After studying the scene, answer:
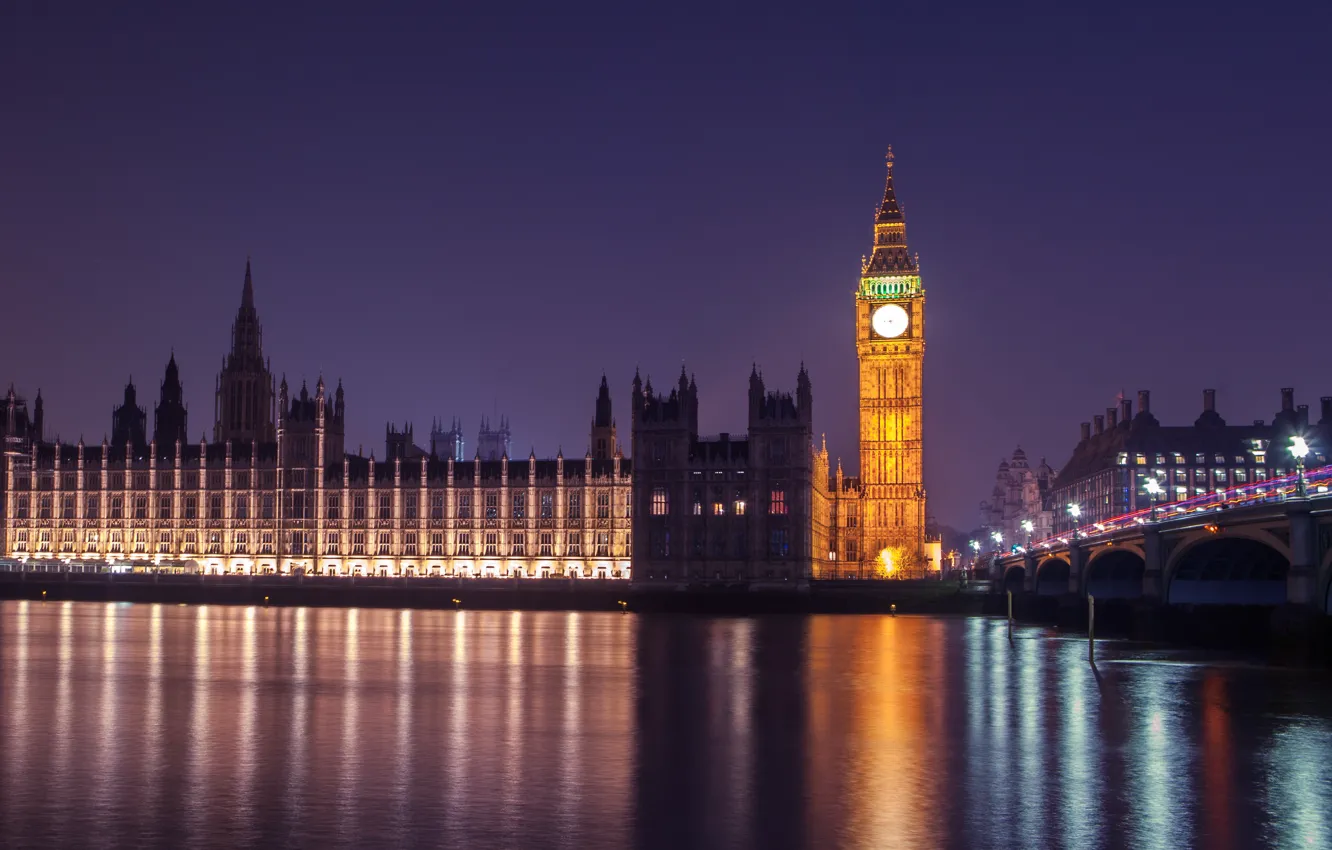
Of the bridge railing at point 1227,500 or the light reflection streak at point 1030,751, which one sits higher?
the bridge railing at point 1227,500

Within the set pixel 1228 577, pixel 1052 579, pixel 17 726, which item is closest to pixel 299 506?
pixel 1052 579

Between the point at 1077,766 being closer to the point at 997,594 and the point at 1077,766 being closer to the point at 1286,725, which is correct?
the point at 1286,725

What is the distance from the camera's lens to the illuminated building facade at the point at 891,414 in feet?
500

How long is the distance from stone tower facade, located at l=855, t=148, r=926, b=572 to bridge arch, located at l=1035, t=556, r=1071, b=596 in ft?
117

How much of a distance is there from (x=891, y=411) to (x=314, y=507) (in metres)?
59.9

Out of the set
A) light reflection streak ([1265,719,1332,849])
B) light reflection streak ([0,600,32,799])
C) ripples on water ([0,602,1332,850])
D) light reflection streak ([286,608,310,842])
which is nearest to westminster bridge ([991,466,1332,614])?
ripples on water ([0,602,1332,850])

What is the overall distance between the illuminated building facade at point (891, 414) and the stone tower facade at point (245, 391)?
68005mm

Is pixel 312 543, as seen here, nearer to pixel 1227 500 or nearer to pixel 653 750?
pixel 1227 500

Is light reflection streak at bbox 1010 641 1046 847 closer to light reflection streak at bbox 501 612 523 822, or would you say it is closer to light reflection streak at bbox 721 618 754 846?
light reflection streak at bbox 721 618 754 846

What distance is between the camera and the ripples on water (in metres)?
23.6

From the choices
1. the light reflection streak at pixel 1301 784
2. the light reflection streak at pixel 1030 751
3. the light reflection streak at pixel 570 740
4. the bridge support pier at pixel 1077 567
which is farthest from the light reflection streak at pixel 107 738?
the bridge support pier at pixel 1077 567

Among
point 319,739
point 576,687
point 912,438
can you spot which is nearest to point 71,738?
point 319,739

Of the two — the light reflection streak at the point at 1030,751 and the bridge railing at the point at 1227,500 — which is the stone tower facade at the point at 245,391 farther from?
the light reflection streak at the point at 1030,751

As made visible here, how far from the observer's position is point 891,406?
511 ft
